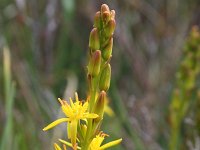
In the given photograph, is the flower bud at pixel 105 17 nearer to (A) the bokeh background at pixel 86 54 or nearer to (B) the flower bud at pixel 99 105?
(B) the flower bud at pixel 99 105

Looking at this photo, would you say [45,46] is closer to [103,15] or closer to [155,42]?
[155,42]

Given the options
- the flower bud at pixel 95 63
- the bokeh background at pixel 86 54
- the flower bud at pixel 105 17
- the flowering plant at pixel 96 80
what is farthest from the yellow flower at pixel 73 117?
the bokeh background at pixel 86 54

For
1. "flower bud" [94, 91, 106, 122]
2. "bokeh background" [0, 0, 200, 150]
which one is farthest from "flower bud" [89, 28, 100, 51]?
"bokeh background" [0, 0, 200, 150]

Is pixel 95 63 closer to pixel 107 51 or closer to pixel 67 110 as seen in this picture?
pixel 107 51

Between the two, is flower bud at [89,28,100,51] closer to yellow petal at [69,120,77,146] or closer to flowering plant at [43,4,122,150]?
flowering plant at [43,4,122,150]

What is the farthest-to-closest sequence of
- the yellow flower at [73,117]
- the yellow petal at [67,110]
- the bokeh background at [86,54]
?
the bokeh background at [86,54] → the yellow petal at [67,110] → the yellow flower at [73,117]
